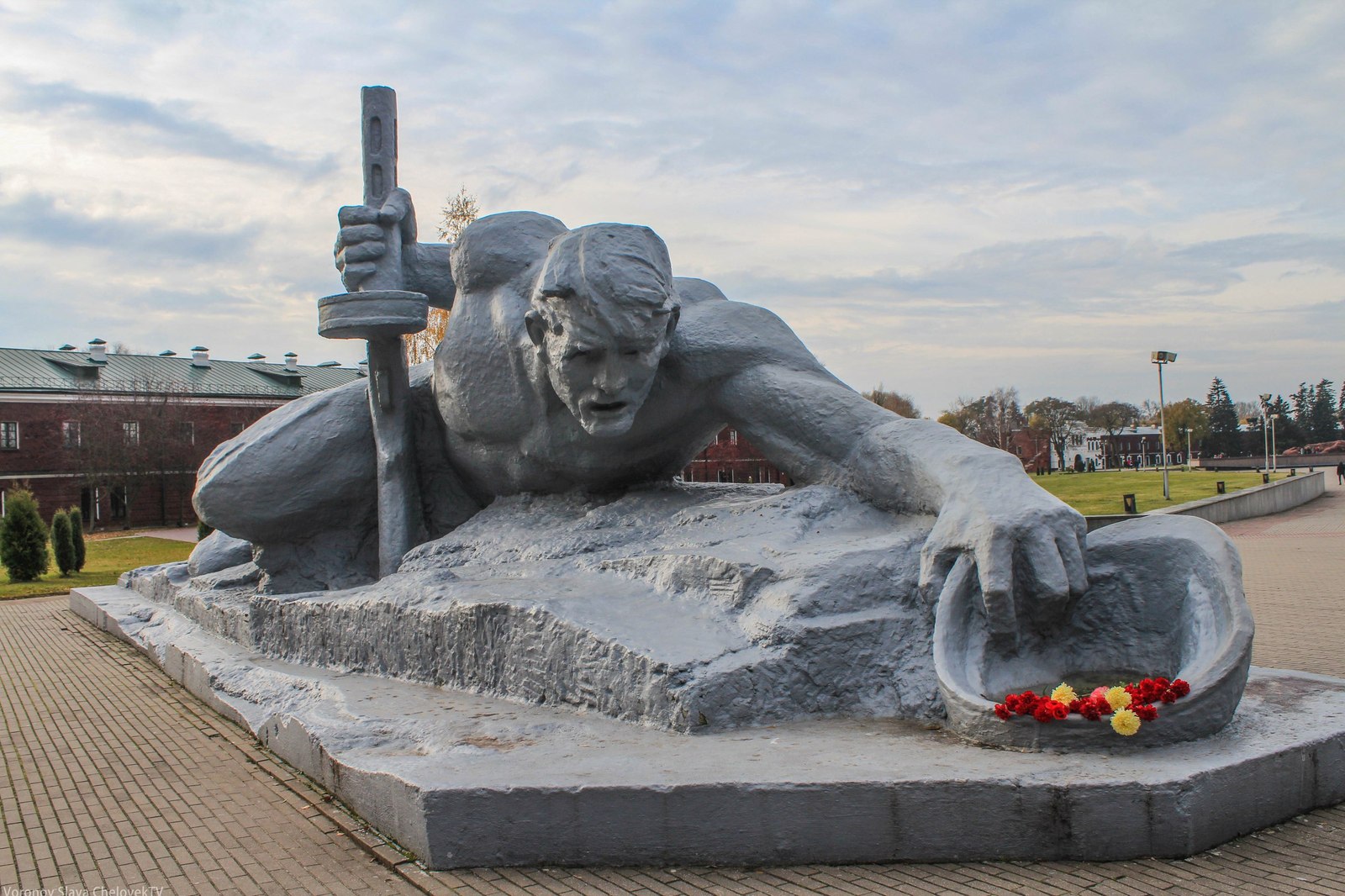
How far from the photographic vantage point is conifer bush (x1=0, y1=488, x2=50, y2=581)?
14586 millimetres

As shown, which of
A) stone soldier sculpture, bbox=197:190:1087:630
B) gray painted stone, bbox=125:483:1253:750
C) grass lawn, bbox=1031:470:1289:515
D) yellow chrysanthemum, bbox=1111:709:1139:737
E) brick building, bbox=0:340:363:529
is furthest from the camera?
brick building, bbox=0:340:363:529

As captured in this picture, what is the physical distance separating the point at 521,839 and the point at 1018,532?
5.41 feet

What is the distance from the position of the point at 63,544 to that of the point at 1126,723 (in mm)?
15986

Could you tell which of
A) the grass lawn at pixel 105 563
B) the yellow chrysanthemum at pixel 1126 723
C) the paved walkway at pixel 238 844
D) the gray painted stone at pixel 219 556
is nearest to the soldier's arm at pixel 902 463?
the yellow chrysanthemum at pixel 1126 723

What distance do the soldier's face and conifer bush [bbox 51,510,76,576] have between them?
543 inches

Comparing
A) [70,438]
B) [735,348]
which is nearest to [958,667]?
[735,348]

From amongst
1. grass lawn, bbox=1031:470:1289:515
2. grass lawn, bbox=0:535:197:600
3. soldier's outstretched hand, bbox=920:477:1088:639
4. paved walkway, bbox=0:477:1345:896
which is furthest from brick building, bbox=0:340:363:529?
soldier's outstretched hand, bbox=920:477:1088:639

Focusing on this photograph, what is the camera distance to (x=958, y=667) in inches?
124

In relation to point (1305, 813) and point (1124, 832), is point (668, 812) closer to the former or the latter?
point (1124, 832)

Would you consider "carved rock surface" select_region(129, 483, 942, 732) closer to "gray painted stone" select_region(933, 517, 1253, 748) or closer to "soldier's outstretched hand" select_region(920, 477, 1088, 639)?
"gray painted stone" select_region(933, 517, 1253, 748)

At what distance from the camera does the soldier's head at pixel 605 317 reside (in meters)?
3.98

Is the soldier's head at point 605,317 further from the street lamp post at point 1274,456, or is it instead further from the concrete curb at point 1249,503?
the street lamp post at point 1274,456

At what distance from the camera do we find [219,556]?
7.62m

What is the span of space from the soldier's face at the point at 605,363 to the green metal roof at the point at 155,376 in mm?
28143
